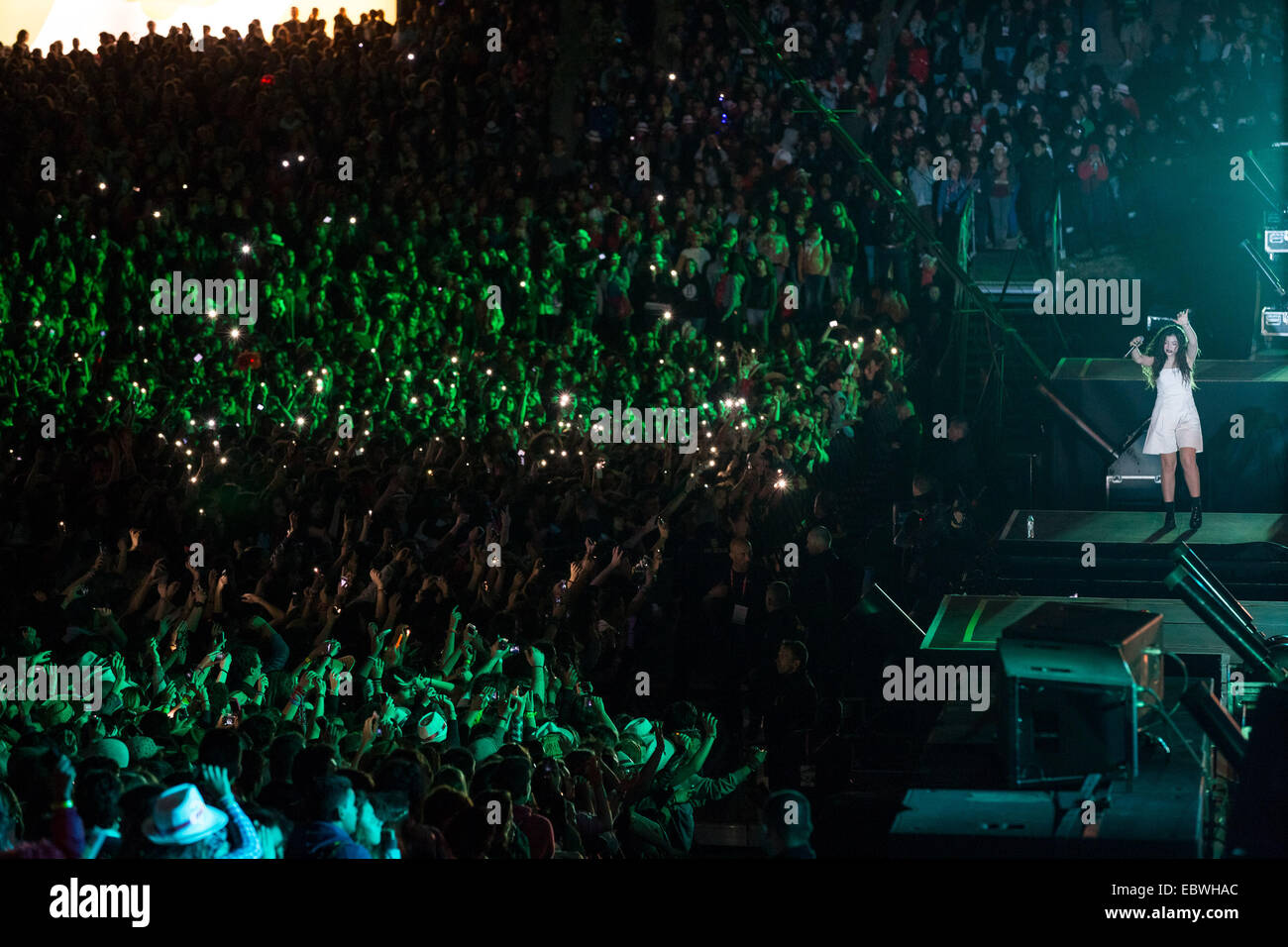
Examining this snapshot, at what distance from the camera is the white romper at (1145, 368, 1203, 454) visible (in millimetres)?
9766

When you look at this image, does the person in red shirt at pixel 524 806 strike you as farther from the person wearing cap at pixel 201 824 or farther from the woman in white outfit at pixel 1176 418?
the woman in white outfit at pixel 1176 418

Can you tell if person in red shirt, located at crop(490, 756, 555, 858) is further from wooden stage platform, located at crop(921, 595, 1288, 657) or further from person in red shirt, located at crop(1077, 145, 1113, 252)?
person in red shirt, located at crop(1077, 145, 1113, 252)

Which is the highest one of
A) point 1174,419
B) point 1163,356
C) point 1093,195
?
point 1093,195

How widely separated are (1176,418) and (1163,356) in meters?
0.63

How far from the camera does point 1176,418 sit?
9781mm

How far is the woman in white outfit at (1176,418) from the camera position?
32.1 ft

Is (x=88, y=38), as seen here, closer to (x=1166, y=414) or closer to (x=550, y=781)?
(x=1166, y=414)

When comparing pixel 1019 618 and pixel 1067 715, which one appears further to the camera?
pixel 1019 618

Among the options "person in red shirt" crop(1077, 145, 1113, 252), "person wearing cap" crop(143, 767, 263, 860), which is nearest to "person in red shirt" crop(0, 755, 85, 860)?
"person wearing cap" crop(143, 767, 263, 860)

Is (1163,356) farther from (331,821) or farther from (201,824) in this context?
(201,824)

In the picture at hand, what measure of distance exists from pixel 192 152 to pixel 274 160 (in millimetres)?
979

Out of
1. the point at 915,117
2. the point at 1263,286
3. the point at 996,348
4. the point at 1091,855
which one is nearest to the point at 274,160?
the point at 915,117

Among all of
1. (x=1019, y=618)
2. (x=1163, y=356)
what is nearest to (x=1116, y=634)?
(x=1019, y=618)

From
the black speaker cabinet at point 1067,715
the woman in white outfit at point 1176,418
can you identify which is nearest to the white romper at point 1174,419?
the woman in white outfit at point 1176,418
